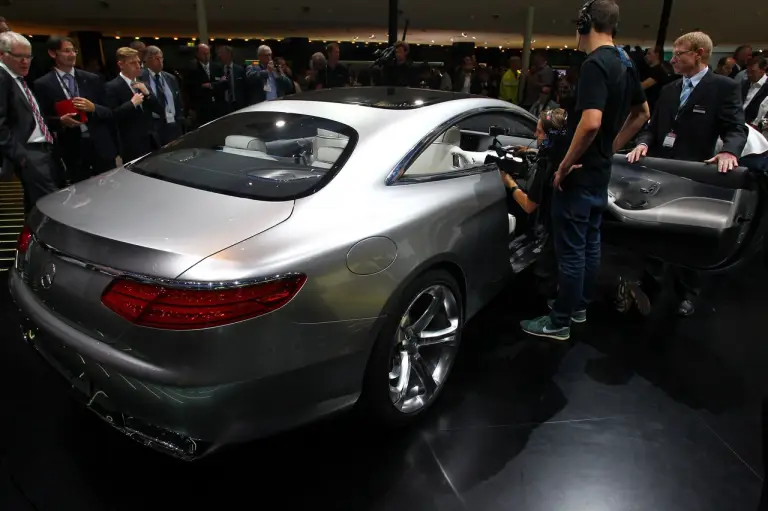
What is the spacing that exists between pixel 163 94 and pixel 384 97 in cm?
315

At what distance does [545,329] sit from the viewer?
9.12 feet

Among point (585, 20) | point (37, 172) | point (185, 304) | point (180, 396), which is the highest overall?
point (585, 20)

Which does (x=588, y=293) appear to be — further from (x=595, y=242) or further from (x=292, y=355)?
(x=292, y=355)

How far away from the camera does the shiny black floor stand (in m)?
1.74

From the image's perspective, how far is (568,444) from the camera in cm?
204

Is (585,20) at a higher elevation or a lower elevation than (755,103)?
higher

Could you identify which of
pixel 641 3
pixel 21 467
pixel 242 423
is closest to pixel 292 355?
pixel 242 423

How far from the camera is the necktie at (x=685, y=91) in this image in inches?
114

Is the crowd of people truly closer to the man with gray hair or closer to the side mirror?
the side mirror

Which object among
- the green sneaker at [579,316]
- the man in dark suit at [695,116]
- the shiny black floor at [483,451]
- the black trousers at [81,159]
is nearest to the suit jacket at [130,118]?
the black trousers at [81,159]

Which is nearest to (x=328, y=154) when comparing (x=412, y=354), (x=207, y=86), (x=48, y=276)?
(x=412, y=354)

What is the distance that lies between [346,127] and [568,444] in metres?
1.55

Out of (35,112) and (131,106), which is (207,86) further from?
(35,112)

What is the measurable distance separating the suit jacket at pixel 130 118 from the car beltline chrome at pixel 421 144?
2966 millimetres
